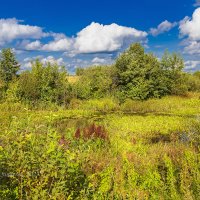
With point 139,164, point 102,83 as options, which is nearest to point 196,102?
point 102,83

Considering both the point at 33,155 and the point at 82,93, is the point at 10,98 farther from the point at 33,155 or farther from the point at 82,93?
the point at 33,155

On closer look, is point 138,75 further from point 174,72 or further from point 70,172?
point 70,172

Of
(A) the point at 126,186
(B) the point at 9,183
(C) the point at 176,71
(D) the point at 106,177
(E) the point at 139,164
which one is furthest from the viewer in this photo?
(C) the point at 176,71

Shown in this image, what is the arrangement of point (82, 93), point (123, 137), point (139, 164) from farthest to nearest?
point (82, 93), point (123, 137), point (139, 164)

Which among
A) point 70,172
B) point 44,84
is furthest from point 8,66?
point 70,172

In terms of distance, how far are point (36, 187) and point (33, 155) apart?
49 cm

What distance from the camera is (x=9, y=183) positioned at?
5.82m

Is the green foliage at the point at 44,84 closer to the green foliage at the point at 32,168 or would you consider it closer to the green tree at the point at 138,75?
the green tree at the point at 138,75

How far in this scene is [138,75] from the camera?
1358 inches

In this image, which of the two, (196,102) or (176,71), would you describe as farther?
(176,71)

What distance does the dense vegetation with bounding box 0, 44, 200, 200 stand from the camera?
18.1 ft

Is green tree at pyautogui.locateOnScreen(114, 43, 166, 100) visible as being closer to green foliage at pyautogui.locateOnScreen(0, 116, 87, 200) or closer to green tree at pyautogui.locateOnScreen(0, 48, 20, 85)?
green tree at pyautogui.locateOnScreen(0, 48, 20, 85)

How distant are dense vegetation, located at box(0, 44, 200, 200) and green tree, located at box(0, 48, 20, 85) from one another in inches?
3.9

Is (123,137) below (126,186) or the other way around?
below
